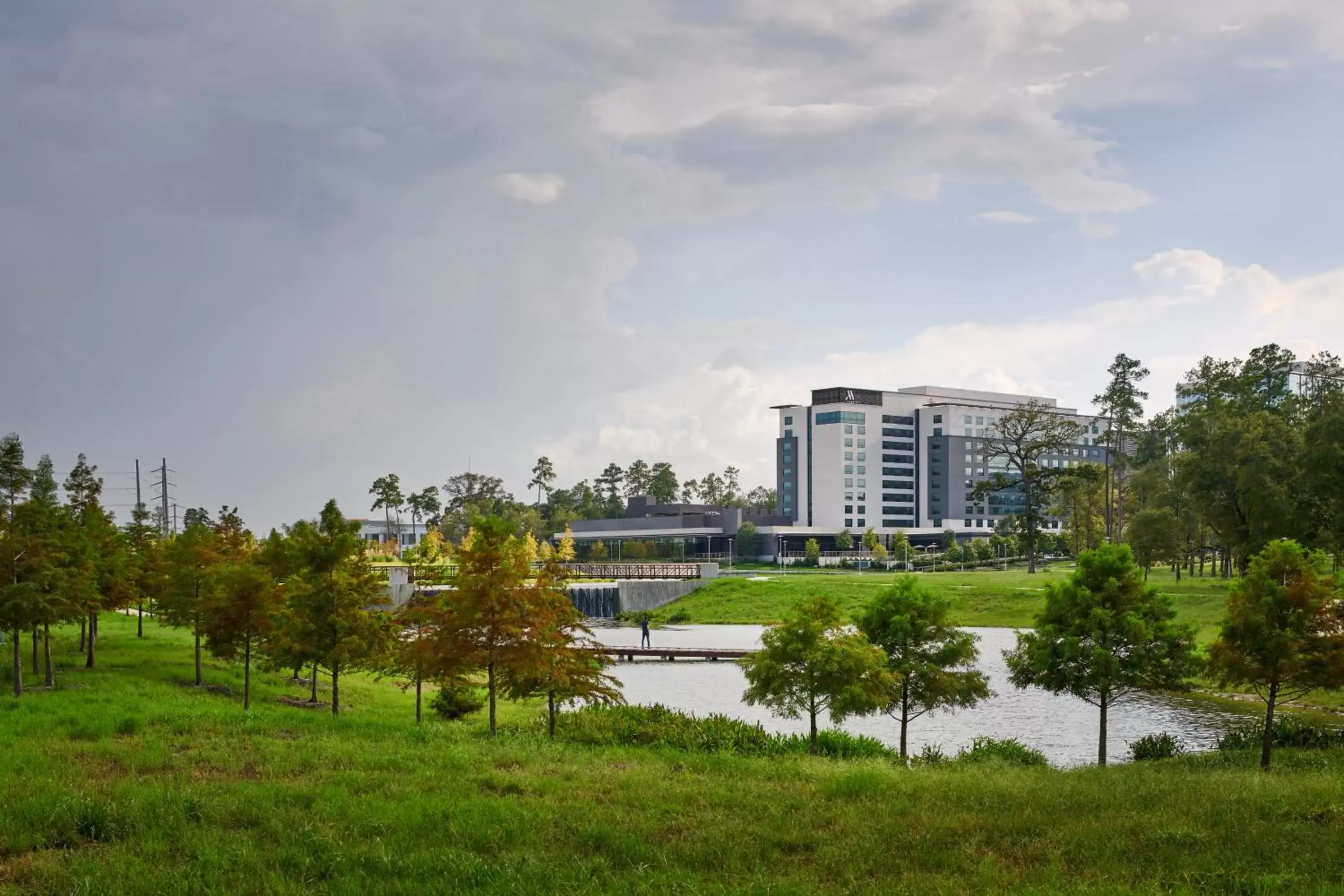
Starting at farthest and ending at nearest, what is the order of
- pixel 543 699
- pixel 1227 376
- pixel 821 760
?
pixel 1227 376 → pixel 543 699 → pixel 821 760

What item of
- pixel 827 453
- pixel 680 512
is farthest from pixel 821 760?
pixel 680 512

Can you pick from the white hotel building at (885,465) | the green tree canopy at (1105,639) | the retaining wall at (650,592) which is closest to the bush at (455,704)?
the green tree canopy at (1105,639)

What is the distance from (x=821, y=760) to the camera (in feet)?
81.0

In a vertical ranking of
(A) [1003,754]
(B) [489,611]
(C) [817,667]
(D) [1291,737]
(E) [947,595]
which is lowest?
(E) [947,595]

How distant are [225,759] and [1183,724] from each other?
114ft

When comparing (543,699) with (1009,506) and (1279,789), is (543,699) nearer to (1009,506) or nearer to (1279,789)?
(1279,789)

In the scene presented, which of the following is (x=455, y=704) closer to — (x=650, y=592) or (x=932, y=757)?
(x=932, y=757)

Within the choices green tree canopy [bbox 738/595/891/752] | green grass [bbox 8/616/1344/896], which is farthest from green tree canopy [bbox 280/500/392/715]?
green tree canopy [bbox 738/595/891/752]

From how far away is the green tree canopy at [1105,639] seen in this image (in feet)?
103

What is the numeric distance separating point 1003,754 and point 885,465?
6036 inches

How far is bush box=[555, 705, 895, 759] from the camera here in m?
27.6

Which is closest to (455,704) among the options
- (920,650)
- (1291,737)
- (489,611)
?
(489,611)

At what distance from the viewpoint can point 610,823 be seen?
48.5 feet

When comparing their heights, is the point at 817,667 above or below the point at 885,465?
below
